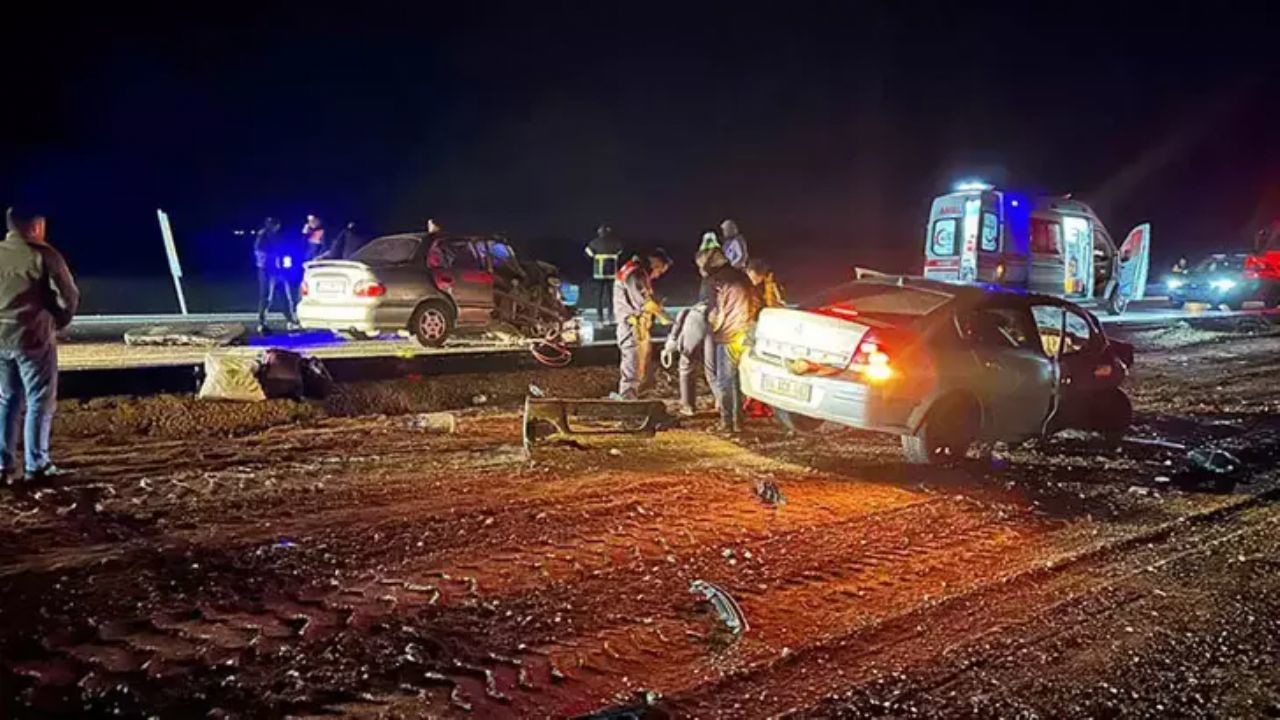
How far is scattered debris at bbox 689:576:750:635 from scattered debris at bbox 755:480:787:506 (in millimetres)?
Result: 1728

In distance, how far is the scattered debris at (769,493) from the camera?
22.5ft

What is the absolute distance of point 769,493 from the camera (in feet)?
22.7

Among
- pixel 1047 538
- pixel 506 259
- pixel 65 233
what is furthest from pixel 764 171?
pixel 1047 538

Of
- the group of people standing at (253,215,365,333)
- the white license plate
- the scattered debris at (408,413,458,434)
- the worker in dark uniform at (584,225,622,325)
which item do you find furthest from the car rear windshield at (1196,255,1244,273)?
the scattered debris at (408,413,458,434)

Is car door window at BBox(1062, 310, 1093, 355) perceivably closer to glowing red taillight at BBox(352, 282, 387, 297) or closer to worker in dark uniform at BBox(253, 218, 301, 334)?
glowing red taillight at BBox(352, 282, 387, 297)

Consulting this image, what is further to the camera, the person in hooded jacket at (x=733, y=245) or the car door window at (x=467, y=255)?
the car door window at (x=467, y=255)

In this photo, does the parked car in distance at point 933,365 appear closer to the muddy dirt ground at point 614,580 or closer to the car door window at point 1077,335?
the car door window at point 1077,335

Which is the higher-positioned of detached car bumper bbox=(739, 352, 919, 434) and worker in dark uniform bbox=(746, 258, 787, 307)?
worker in dark uniform bbox=(746, 258, 787, 307)

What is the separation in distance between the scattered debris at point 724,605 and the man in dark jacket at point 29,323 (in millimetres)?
4561

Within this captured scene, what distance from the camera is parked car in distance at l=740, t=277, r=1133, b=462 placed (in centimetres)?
750

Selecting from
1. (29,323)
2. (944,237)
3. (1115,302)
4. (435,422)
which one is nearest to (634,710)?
(29,323)

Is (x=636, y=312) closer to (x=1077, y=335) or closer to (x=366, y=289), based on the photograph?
(x=366, y=289)

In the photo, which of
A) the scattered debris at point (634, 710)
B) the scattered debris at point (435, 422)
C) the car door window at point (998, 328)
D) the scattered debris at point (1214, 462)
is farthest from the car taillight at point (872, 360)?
the scattered debris at point (634, 710)

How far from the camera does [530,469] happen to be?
759cm
